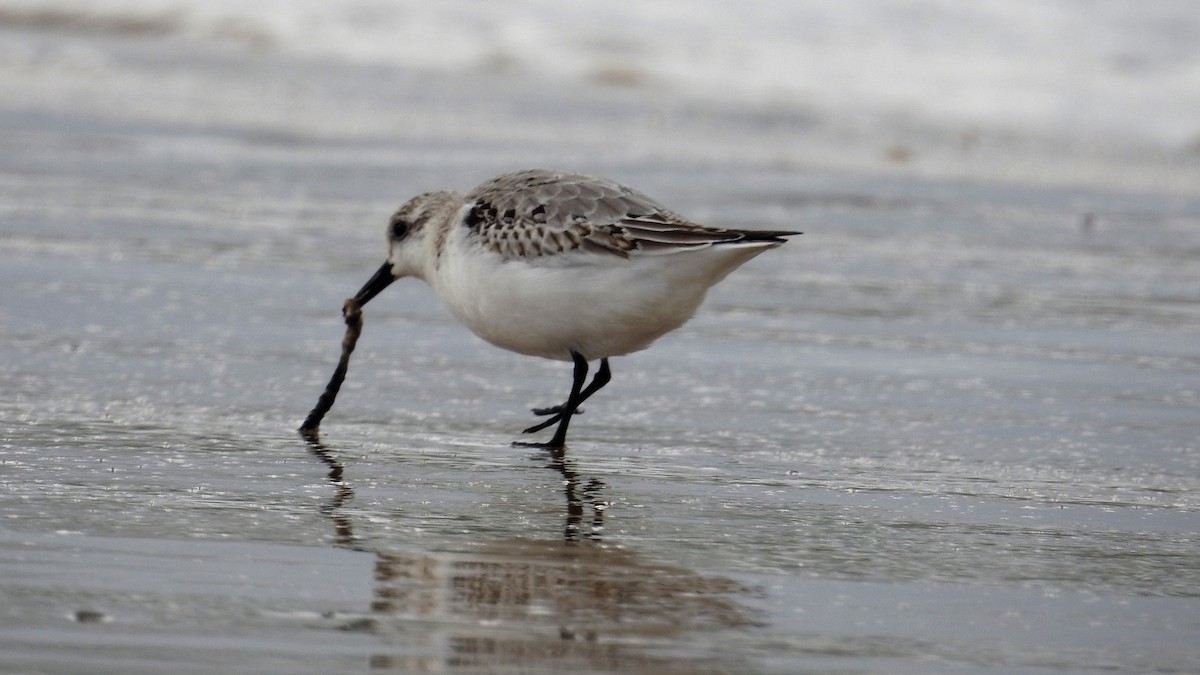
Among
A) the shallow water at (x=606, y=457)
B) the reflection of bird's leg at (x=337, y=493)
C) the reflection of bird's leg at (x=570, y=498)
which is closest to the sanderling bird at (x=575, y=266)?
the reflection of bird's leg at (x=570, y=498)

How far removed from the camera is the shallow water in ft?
10.2

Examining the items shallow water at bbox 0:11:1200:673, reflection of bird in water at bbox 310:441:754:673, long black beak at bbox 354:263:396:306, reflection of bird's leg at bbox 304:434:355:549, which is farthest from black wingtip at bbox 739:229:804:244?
long black beak at bbox 354:263:396:306

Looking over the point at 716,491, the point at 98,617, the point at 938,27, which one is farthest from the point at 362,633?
the point at 938,27

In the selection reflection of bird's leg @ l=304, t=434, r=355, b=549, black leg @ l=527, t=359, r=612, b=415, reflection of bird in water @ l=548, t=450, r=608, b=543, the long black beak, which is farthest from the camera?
the long black beak

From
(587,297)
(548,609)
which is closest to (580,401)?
(587,297)

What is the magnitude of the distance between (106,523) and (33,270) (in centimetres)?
364

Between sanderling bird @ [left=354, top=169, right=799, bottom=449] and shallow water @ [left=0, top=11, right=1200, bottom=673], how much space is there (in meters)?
0.29

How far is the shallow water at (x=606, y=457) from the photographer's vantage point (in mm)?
3111

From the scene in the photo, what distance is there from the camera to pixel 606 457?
4.74 meters

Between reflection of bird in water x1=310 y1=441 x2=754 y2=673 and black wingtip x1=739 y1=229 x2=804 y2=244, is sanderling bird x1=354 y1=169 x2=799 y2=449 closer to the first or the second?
black wingtip x1=739 y1=229 x2=804 y2=244

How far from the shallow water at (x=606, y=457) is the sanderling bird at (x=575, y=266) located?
29 centimetres

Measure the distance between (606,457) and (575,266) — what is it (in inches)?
21.2

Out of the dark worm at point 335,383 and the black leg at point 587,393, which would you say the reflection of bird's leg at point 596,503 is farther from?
the dark worm at point 335,383

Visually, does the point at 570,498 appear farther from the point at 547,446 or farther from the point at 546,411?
the point at 546,411
